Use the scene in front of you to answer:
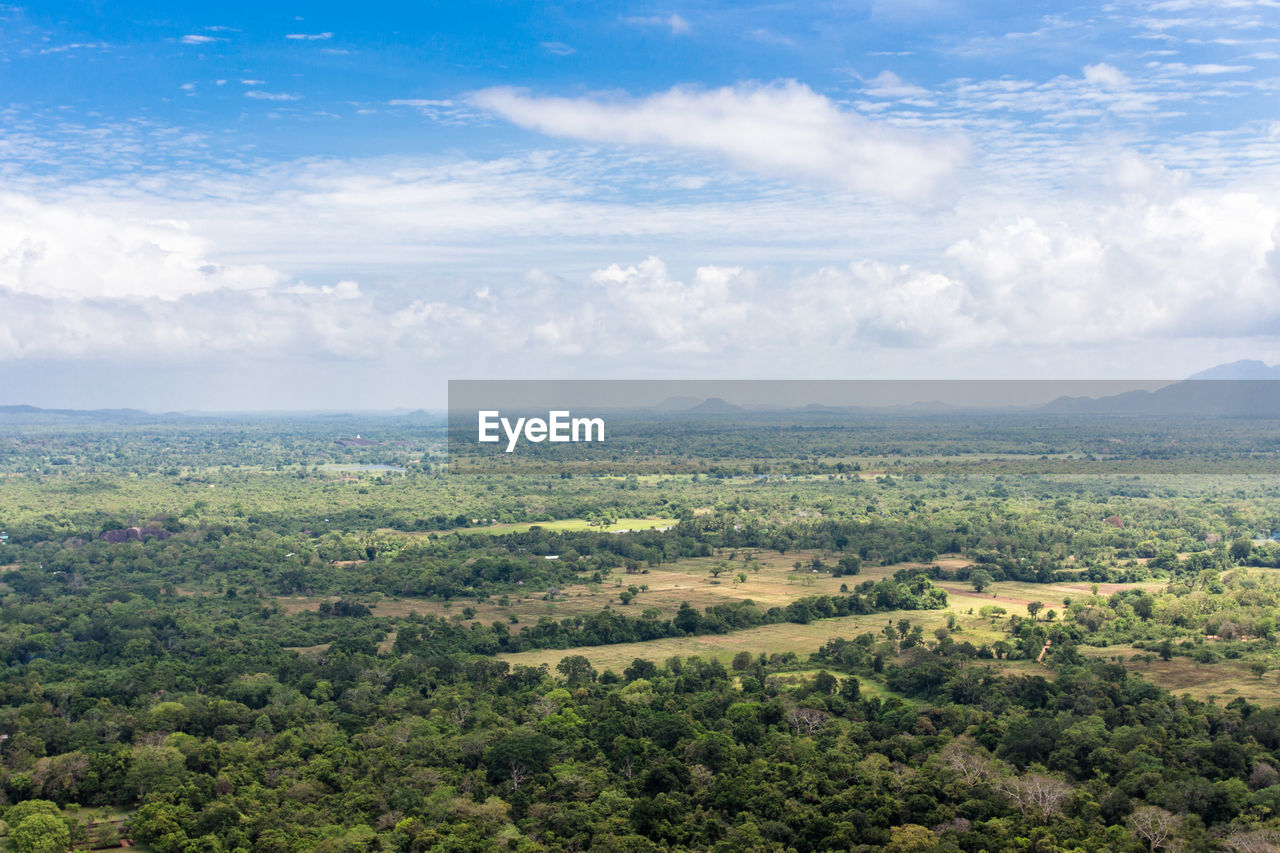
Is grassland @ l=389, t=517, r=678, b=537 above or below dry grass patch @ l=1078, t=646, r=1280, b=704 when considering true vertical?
above

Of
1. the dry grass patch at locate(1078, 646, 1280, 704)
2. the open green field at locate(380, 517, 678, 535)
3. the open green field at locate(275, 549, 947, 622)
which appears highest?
the open green field at locate(380, 517, 678, 535)

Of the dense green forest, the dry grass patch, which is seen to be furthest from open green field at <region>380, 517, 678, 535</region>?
the dry grass patch

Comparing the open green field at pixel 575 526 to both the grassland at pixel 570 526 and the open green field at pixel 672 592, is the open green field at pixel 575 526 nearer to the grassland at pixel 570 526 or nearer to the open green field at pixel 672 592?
the grassland at pixel 570 526

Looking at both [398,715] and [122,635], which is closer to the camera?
[398,715]

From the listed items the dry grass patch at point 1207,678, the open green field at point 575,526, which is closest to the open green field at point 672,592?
the open green field at point 575,526

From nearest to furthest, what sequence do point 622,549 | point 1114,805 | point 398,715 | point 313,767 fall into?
point 1114,805, point 313,767, point 398,715, point 622,549

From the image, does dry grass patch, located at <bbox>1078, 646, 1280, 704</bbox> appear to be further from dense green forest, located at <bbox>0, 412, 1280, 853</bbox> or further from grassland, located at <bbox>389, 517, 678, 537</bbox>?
grassland, located at <bbox>389, 517, 678, 537</bbox>

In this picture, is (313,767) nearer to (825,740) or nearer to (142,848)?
(142,848)

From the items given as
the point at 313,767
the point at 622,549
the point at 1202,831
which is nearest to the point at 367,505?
the point at 622,549

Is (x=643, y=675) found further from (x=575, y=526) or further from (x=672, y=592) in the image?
(x=575, y=526)

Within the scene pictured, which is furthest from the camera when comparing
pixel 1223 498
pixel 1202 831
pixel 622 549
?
pixel 1223 498
